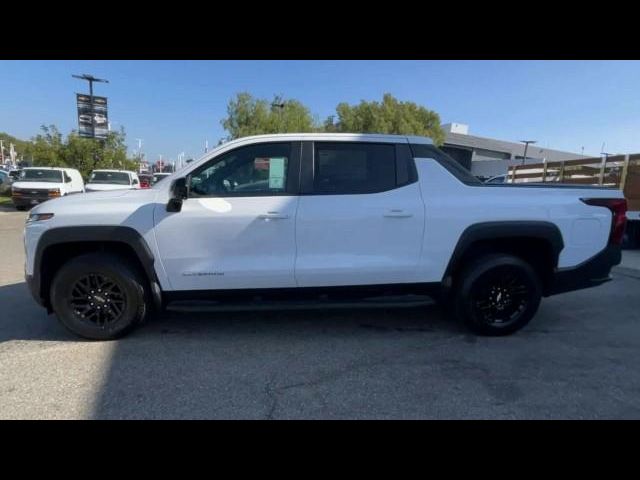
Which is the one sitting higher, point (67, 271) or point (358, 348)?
point (67, 271)

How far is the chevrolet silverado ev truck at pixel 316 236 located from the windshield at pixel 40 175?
13.7 meters

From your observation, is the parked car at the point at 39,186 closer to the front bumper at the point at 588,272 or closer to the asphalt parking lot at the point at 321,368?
the asphalt parking lot at the point at 321,368

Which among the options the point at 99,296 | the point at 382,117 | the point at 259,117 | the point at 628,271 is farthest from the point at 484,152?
the point at 99,296

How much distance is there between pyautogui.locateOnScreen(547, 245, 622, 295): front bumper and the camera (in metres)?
3.62

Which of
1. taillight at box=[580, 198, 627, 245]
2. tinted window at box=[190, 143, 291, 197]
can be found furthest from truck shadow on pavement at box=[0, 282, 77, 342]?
taillight at box=[580, 198, 627, 245]

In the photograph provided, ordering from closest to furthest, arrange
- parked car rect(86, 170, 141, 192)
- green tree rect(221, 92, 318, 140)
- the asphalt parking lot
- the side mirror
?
the asphalt parking lot
the side mirror
parked car rect(86, 170, 141, 192)
green tree rect(221, 92, 318, 140)

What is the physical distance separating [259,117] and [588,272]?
2896 centimetres

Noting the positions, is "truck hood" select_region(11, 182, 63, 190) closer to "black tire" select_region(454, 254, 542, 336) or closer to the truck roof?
the truck roof

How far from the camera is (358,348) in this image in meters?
3.36

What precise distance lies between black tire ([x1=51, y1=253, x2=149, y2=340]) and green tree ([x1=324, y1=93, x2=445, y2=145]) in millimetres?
32415
